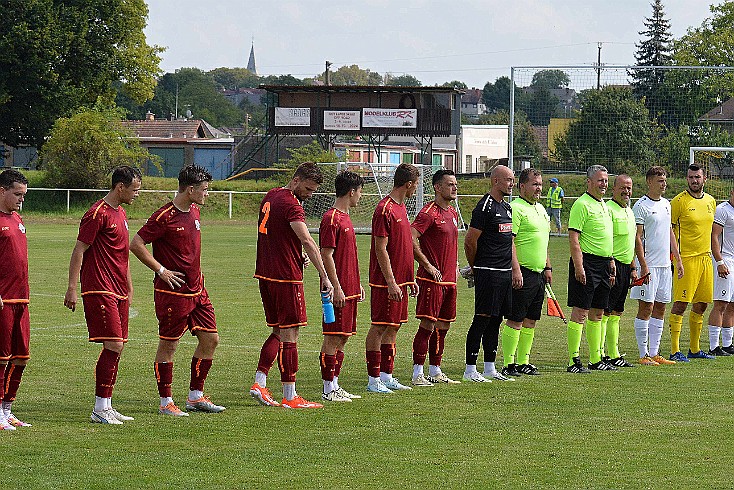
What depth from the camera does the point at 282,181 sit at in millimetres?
59969

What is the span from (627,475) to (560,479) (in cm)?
48

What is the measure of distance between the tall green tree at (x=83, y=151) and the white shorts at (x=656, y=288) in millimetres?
43287

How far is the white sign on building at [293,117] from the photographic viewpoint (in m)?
68.4

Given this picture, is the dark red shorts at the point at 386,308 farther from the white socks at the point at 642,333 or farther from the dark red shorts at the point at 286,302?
the white socks at the point at 642,333

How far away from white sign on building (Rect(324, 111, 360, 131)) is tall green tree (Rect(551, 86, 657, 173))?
34.0m

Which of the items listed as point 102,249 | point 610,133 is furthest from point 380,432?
point 610,133

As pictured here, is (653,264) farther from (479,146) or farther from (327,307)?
(479,146)

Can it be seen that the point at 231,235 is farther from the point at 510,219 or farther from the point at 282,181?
the point at 510,219

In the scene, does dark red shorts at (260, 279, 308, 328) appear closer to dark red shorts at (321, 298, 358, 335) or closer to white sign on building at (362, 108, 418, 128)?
dark red shorts at (321, 298, 358, 335)

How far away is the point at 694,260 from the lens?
14.2 meters

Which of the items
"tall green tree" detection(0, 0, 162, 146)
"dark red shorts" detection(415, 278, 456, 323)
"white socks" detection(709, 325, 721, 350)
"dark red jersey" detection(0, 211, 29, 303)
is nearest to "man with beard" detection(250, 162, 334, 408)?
"dark red shorts" detection(415, 278, 456, 323)

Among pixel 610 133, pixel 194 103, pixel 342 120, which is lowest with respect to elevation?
pixel 610 133

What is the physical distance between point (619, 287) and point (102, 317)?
20.4ft

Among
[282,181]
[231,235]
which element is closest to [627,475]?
[231,235]
